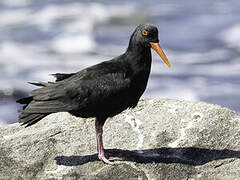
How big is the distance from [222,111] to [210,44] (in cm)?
1279

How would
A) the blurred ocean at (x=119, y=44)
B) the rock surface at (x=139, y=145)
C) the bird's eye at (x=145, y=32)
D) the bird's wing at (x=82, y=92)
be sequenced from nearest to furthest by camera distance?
the rock surface at (x=139, y=145), the bird's wing at (x=82, y=92), the bird's eye at (x=145, y=32), the blurred ocean at (x=119, y=44)

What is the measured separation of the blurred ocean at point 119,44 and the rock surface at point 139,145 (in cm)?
636

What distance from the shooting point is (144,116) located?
360 inches

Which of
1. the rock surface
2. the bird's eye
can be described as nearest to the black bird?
the bird's eye

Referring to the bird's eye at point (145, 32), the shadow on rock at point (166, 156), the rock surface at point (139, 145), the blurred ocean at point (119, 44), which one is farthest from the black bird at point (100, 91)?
the blurred ocean at point (119, 44)

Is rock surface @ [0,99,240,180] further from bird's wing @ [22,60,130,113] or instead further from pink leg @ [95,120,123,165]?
bird's wing @ [22,60,130,113]

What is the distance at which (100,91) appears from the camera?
809 centimetres

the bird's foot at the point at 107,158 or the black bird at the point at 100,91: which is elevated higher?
the black bird at the point at 100,91

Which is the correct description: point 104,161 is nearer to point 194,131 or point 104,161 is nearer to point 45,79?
point 194,131

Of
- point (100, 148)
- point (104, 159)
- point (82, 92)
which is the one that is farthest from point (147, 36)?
point (104, 159)

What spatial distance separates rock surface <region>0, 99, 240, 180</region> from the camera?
792 cm

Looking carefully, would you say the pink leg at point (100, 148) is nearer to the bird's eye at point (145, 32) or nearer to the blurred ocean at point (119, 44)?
the bird's eye at point (145, 32)

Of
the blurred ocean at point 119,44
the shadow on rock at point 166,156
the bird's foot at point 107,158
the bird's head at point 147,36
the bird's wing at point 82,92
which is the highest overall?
the bird's head at point 147,36

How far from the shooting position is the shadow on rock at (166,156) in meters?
8.11
